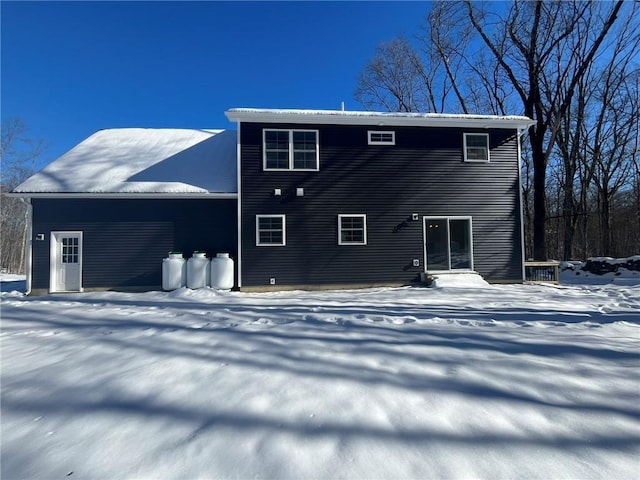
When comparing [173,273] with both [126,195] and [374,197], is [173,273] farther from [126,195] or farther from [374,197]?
[374,197]

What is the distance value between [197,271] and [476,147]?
994cm

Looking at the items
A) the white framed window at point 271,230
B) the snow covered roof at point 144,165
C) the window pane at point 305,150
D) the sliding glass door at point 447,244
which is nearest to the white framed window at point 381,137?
the window pane at point 305,150

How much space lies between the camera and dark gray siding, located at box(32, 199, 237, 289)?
9.20 metres

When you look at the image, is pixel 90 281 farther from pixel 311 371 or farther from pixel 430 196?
pixel 430 196

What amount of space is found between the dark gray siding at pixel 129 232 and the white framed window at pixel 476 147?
8.31 m

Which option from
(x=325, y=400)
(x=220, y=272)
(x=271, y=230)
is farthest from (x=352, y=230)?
(x=325, y=400)

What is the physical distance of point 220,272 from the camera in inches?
357

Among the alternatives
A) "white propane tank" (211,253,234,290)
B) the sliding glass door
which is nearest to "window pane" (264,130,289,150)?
"white propane tank" (211,253,234,290)

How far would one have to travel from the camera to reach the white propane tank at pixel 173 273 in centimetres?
895

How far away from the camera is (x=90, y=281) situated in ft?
30.3

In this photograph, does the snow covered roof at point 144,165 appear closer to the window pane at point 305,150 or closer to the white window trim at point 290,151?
the white window trim at point 290,151

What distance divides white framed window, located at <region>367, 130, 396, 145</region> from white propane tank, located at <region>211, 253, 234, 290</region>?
5.98m

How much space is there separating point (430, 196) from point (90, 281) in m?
11.0

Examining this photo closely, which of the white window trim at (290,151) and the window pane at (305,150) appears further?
the window pane at (305,150)
